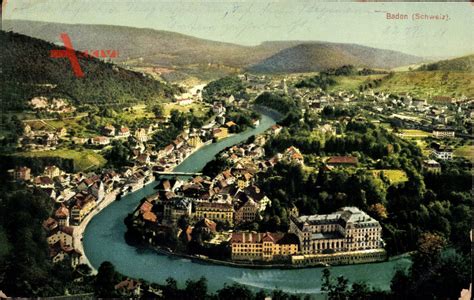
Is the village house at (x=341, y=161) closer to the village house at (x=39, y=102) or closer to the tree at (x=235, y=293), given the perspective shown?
the tree at (x=235, y=293)

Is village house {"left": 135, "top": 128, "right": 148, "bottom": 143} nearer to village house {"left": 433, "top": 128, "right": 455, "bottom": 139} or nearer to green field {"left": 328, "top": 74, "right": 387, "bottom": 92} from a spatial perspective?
green field {"left": 328, "top": 74, "right": 387, "bottom": 92}

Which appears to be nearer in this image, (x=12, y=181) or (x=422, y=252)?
(x=422, y=252)

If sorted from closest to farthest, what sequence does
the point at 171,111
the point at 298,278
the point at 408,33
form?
the point at 298,278 → the point at 408,33 → the point at 171,111

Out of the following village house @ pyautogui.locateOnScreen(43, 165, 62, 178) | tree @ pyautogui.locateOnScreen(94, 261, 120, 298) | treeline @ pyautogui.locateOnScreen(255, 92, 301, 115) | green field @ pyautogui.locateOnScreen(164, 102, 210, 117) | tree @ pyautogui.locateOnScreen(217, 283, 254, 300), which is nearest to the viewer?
tree @ pyautogui.locateOnScreen(217, 283, 254, 300)

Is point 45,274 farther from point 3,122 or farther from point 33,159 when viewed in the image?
point 3,122

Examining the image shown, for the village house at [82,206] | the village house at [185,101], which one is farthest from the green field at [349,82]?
the village house at [82,206]

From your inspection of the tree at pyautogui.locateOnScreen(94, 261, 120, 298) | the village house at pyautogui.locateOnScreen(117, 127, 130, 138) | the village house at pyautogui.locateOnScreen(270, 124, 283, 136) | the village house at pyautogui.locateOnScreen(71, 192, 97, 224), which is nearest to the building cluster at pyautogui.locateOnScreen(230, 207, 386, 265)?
the village house at pyautogui.locateOnScreen(270, 124, 283, 136)

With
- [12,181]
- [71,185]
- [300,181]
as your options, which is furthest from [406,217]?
[12,181]
